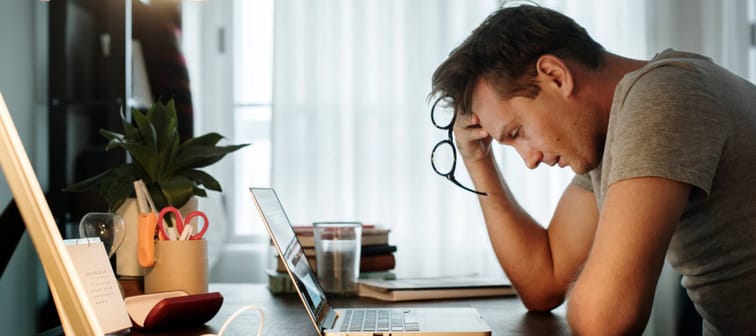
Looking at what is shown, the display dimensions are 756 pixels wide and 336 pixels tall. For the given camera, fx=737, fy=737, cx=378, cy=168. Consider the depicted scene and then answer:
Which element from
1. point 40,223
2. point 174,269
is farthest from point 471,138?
point 40,223

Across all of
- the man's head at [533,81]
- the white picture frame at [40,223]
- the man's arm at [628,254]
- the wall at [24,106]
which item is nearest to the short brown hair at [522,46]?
the man's head at [533,81]

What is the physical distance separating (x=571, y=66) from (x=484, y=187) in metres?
0.45

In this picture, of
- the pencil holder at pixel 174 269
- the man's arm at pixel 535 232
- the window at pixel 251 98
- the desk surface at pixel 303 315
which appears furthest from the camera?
the window at pixel 251 98

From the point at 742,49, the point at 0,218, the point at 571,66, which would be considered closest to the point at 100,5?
the point at 0,218

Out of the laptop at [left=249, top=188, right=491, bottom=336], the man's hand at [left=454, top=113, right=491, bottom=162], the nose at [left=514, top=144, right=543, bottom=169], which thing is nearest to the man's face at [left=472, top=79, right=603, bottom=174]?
the nose at [left=514, top=144, right=543, bottom=169]

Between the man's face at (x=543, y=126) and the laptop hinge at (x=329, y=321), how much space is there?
0.48 metres

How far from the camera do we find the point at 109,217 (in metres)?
1.16

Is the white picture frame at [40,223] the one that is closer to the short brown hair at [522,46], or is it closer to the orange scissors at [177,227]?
the orange scissors at [177,227]

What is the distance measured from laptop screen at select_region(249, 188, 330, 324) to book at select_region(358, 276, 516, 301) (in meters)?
0.21

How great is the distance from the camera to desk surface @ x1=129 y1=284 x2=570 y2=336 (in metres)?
1.14

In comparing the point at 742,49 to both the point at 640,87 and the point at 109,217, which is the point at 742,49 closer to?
the point at 640,87

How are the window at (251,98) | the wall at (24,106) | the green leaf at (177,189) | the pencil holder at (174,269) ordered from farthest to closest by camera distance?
the window at (251,98), the wall at (24,106), the green leaf at (177,189), the pencil holder at (174,269)

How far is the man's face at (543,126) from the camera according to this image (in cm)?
134

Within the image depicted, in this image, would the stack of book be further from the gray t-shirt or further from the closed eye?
the gray t-shirt
